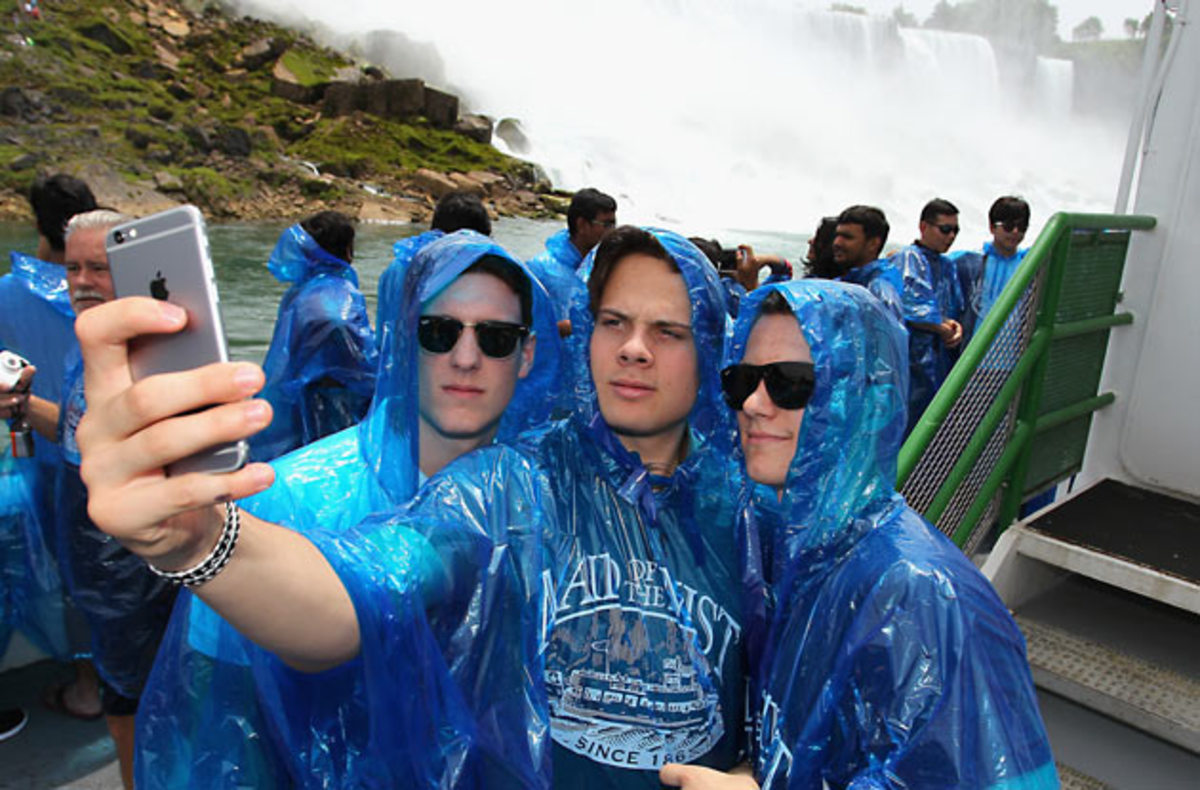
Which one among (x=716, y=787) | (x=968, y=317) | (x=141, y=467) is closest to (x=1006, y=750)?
(x=716, y=787)

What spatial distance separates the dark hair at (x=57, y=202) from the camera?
2.49 meters

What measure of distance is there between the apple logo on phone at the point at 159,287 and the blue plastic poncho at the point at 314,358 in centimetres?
234

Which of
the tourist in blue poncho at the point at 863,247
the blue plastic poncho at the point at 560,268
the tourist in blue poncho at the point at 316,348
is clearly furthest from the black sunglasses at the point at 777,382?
the tourist in blue poncho at the point at 863,247

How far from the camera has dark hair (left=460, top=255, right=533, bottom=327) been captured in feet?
4.67

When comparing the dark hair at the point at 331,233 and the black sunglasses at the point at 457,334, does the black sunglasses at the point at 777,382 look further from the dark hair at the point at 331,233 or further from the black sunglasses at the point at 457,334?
the dark hair at the point at 331,233

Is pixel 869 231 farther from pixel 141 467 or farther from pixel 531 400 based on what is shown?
pixel 141 467

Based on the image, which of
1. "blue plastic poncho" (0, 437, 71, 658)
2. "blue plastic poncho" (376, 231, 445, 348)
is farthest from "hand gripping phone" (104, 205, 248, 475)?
"blue plastic poncho" (0, 437, 71, 658)

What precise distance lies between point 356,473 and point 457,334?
11.6 inches

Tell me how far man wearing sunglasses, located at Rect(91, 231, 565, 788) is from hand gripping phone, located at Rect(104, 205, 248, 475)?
138 millimetres

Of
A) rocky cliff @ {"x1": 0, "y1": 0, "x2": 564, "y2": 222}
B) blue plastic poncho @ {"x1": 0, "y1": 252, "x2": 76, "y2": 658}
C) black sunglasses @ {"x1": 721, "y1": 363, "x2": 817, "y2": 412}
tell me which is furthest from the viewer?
rocky cliff @ {"x1": 0, "y1": 0, "x2": 564, "y2": 222}

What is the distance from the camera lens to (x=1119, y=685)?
6.86 ft

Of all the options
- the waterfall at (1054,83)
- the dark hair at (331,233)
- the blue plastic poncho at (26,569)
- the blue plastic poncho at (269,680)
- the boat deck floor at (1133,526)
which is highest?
the waterfall at (1054,83)

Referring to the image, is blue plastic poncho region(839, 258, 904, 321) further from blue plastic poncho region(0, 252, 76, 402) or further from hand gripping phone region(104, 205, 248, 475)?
hand gripping phone region(104, 205, 248, 475)

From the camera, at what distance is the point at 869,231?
3600 mm
